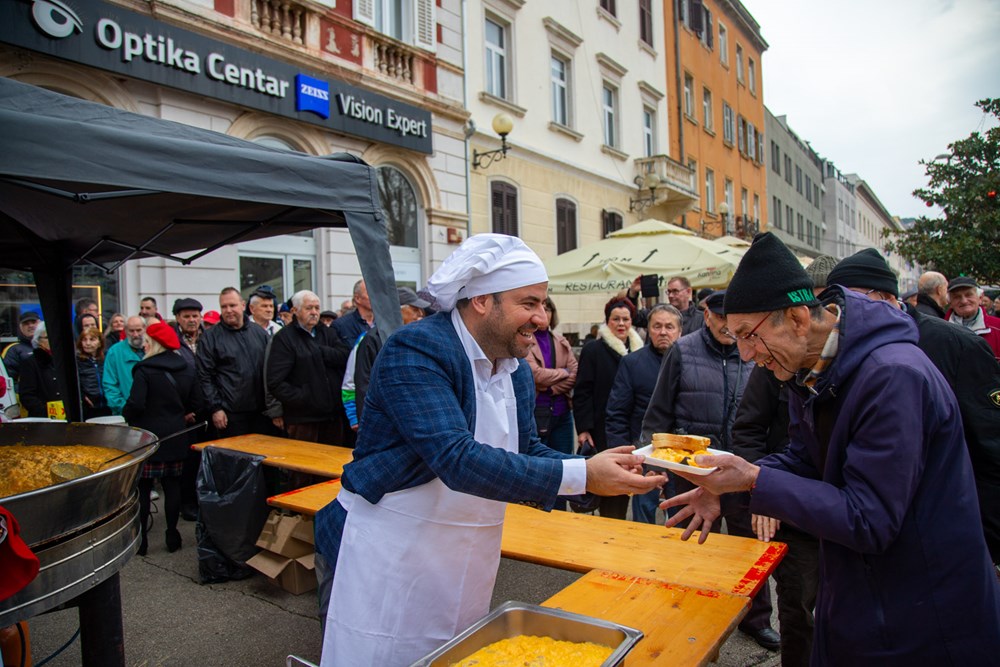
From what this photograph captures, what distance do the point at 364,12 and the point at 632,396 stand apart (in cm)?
891

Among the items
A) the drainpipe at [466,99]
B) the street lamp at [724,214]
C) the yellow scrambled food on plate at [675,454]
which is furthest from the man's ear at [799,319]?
the street lamp at [724,214]

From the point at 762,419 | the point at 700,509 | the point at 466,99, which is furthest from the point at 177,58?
the point at 700,509

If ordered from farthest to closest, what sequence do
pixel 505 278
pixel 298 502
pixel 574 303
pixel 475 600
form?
pixel 574 303 → pixel 298 502 → pixel 475 600 → pixel 505 278

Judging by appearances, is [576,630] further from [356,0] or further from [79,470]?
[356,0]

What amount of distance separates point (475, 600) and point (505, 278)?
103cm

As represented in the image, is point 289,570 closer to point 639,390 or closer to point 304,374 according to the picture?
point 304,374

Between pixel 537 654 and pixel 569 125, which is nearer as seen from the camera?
pixel 537 654

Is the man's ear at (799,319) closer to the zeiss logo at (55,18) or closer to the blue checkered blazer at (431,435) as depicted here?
the blue checkered blazer at (431,435)

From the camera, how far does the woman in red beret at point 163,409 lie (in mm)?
5266

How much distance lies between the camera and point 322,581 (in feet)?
7.70

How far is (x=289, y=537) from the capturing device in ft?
14.1

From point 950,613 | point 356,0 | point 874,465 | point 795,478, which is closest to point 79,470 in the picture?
point 795,478

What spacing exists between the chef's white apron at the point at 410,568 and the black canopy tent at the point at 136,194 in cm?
200

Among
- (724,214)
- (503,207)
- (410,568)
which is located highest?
(724,214)
